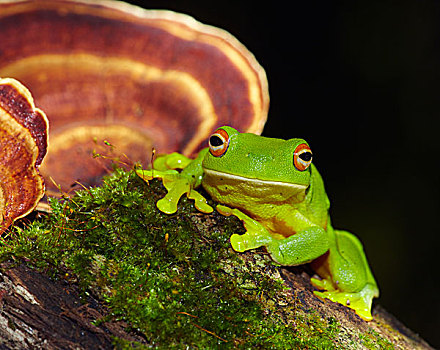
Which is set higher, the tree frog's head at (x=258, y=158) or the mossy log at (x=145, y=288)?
the tree frog's head at (x=258, y=158)

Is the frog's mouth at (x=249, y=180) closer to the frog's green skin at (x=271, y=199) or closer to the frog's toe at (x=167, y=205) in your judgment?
the frog's green skin at (x=271, y=199)

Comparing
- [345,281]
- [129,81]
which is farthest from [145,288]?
[129,81]

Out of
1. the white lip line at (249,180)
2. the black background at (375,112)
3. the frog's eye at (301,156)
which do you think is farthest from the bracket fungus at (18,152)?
the black background at (375,112)

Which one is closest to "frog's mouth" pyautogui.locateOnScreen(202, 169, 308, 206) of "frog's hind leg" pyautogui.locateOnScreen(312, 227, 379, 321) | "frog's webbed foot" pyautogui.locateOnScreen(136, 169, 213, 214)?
"frog's webbed foot" pyautogui.locateOnScreen(136, 169, 213, 214)

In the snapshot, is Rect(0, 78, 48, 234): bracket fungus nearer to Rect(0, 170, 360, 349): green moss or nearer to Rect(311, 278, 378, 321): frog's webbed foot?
Rect(0, 170, 360, 349): green moss

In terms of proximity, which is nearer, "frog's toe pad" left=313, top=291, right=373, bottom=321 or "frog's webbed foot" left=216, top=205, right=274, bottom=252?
"frog's webbed foot" left=216, top=205, right=274, bottom=252

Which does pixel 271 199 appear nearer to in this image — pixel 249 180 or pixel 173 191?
pixel 249 180
